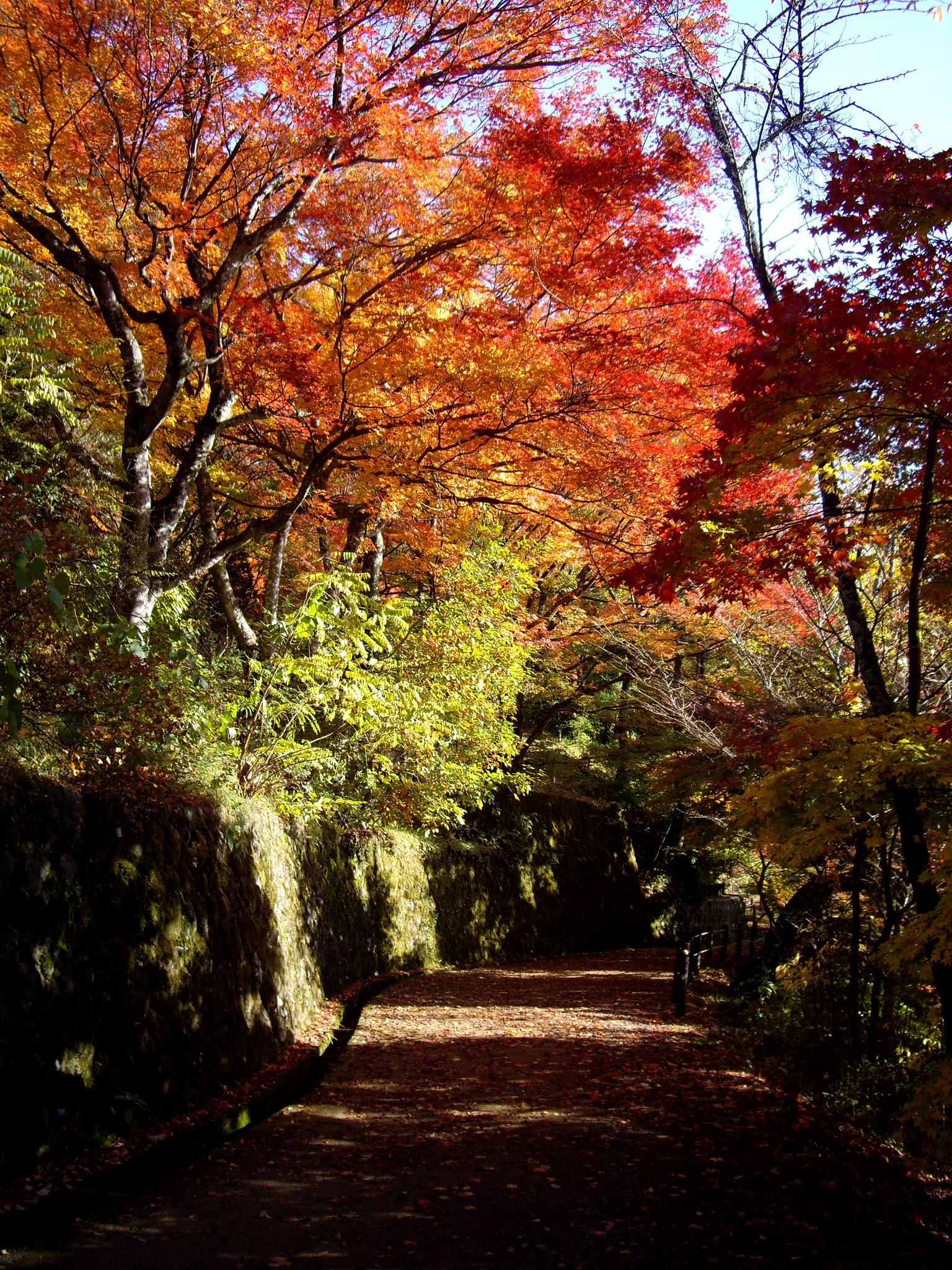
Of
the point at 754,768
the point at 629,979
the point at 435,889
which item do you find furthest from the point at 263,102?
the point at 629,979

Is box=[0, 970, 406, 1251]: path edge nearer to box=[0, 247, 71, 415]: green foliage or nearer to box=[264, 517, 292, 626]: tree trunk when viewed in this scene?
box=[0, 247, 71, 415]: green foliage

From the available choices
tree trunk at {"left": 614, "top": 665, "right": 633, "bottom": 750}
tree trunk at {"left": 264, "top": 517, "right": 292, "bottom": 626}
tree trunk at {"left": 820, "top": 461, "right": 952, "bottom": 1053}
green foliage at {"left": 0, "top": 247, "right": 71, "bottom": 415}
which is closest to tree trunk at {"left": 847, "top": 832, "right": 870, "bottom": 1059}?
tree trunk at {"left": 820, "top": 461, "right": 952, "bottom": 1053}

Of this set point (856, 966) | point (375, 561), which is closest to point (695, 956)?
point (856, 966)

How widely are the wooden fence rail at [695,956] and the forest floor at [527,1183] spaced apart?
2715 millimetres

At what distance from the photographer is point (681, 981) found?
1066 centimetres

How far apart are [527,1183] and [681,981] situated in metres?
6.44

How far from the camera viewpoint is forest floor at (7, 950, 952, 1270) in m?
3.93

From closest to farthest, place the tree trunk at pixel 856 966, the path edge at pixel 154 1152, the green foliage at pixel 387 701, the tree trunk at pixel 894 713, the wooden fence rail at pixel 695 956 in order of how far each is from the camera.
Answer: the path edge at pixel 154 1152 → the tree trunk at pixel 894 713 → the tree trunk at pixel 856 966 → the green foliage at pixel 387 701 → the wooden fence rail at pixel 695 956

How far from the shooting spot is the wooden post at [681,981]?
10586mm

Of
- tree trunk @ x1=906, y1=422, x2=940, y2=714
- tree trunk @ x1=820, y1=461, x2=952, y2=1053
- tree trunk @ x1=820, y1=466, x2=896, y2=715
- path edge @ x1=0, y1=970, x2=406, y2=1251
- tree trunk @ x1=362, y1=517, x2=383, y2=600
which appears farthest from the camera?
tree trunk @ x1=362, y1=517, x2=383, y2=600

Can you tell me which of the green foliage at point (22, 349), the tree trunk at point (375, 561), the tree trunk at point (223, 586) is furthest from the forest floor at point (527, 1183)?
the tree trunk at point (375, 561)

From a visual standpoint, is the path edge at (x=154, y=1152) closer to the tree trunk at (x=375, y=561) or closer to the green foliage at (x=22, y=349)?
the green foliage at (x=22, y=349)

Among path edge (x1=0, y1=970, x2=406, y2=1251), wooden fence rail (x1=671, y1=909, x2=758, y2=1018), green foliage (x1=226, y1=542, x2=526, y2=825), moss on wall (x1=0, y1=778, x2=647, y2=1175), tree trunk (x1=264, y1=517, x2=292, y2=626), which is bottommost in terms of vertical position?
wooden fence rail (x1=671, y1=909, x2=758, y2=1018)

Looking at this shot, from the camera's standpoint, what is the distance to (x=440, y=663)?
41.1 feet
